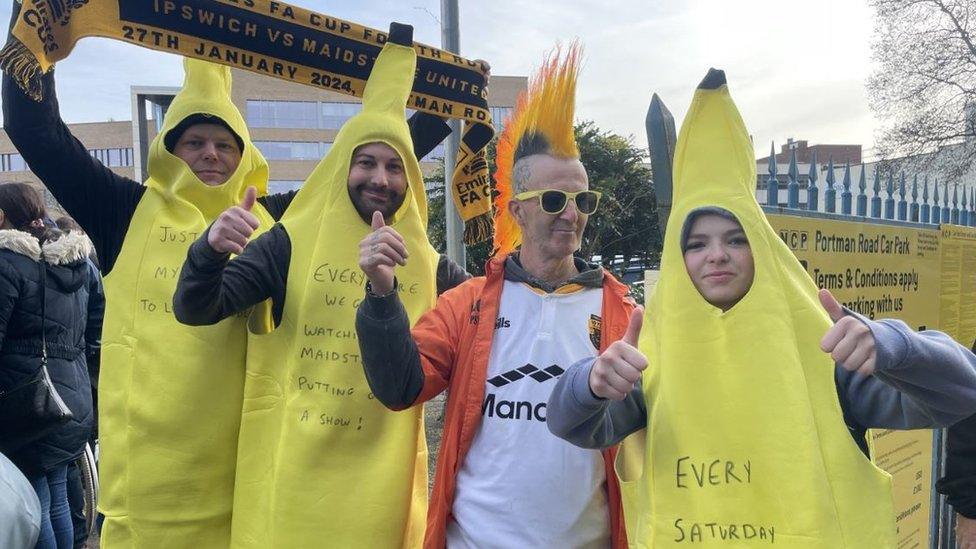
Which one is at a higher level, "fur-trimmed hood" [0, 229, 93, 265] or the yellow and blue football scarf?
the yellow and blue football scarf

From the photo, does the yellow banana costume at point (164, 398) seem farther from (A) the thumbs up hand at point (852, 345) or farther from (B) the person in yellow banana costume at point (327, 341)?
(A) the thumbs up hand at point (852, 345)

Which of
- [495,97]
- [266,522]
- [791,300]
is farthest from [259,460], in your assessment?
[495,97]

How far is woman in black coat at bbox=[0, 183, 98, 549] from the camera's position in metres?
3.41

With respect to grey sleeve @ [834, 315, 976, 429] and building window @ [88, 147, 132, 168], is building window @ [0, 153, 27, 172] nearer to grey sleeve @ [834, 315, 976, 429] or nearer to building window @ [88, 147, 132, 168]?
building window @ [88, 147, 132, 168]

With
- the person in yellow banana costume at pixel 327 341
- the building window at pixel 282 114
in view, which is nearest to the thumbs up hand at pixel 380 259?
the person in yellow banana costume at pixel 327 341

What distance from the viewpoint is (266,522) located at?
2.26m

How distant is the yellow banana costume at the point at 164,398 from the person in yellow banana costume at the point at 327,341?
0.44 feet

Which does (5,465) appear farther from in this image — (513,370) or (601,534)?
(601,534)

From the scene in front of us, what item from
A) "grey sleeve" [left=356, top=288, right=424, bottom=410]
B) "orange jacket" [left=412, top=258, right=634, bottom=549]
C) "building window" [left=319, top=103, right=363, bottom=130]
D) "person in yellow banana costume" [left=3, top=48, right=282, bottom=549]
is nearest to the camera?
"grey sleeve" [left=356, top=288, right=424, bottom=410]

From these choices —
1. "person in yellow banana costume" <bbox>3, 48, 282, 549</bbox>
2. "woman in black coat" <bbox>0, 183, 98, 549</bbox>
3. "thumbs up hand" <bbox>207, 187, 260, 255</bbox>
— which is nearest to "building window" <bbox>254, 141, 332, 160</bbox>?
"woman in black coat" <bbox>0, 183, 98, 549</bbox>

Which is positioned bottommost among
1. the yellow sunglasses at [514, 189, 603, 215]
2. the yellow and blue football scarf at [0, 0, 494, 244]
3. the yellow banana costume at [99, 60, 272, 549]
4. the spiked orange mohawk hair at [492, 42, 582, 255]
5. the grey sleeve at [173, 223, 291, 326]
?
the yellow banana costume at [99, 60, 272, 549]

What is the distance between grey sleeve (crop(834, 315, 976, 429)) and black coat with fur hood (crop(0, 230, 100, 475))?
3.55 metres

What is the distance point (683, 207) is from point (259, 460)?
1594mm

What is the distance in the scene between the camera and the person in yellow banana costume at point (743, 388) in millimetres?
1514
